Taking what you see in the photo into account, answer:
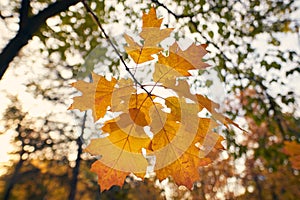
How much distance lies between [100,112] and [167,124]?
0.67 feet

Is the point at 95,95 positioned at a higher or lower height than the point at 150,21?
lower

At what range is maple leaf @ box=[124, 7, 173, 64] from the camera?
0.70m

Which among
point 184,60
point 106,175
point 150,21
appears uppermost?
point 150,21

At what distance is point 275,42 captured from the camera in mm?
2848

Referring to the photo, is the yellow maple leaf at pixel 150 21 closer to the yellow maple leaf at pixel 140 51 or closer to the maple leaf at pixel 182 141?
the yellow maple leaf at pixel 140 51

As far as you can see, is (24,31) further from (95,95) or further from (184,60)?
(184,60)

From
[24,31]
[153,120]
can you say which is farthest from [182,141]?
[24,31]

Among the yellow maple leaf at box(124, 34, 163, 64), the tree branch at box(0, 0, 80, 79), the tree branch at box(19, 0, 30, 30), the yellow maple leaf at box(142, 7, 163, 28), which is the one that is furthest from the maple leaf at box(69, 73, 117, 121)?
the tree branch at box(19, 0, 30, 30)

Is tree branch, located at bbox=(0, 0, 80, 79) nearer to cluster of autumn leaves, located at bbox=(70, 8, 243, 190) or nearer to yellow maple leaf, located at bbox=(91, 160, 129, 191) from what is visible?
cluster of autumn leaves, located at bbox=(70, 8, 243, 190)

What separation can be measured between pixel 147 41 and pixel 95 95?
0.22 metres

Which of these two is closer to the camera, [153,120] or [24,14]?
[153,120]

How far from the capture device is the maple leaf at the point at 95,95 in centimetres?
68

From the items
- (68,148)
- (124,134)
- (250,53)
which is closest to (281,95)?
(250,53)

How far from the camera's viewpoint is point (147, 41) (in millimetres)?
700
